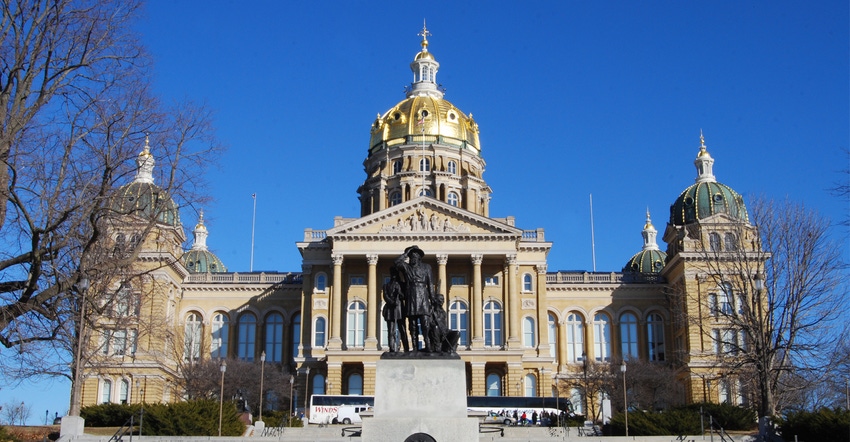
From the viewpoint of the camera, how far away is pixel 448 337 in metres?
22.1

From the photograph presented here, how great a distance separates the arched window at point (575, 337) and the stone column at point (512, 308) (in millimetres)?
10409

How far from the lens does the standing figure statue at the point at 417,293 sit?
21.7m

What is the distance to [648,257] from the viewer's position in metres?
100

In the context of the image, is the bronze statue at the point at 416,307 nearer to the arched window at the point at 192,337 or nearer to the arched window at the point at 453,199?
the arched window at the point at 192,337

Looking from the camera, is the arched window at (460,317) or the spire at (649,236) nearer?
the arched window at (460,317)

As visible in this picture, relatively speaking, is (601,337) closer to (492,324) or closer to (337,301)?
(492,324)

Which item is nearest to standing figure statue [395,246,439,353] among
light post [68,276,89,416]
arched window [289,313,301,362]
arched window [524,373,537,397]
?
light post [68,276,89,416]

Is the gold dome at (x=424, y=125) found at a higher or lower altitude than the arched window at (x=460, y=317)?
higher

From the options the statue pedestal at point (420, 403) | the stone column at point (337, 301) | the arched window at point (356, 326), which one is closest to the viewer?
the statue pedestal at point (420, 403)

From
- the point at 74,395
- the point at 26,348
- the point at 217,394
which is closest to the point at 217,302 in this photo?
the point at 217,394

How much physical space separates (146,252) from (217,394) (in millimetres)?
13250

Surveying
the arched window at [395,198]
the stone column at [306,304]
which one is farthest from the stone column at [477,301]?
the arched window at [395,198]

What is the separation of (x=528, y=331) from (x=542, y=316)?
4.97 feet

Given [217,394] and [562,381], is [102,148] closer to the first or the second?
[217,394]
